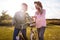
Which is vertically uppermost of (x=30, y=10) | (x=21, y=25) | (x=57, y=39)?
(x=30, y=10)

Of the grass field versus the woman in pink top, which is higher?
the woman in pink top

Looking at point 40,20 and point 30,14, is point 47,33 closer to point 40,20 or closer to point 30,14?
point 40,20

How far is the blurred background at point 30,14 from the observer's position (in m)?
3.05

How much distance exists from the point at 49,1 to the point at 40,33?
45cm

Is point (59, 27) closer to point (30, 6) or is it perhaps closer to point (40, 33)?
point (40, 33)

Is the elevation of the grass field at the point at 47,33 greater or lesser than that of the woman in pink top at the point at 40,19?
lesser

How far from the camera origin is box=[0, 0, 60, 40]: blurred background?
3.05 m

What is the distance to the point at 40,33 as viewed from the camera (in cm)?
305

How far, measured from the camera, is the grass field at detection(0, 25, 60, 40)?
3037 millimetres

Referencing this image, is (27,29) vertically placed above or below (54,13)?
below

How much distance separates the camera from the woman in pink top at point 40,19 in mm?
3050

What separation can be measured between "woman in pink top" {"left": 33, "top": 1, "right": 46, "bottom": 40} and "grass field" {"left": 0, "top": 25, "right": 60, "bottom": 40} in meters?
0.06

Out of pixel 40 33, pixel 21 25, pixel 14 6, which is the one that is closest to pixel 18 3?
pixel 14 6

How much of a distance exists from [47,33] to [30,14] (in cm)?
34
